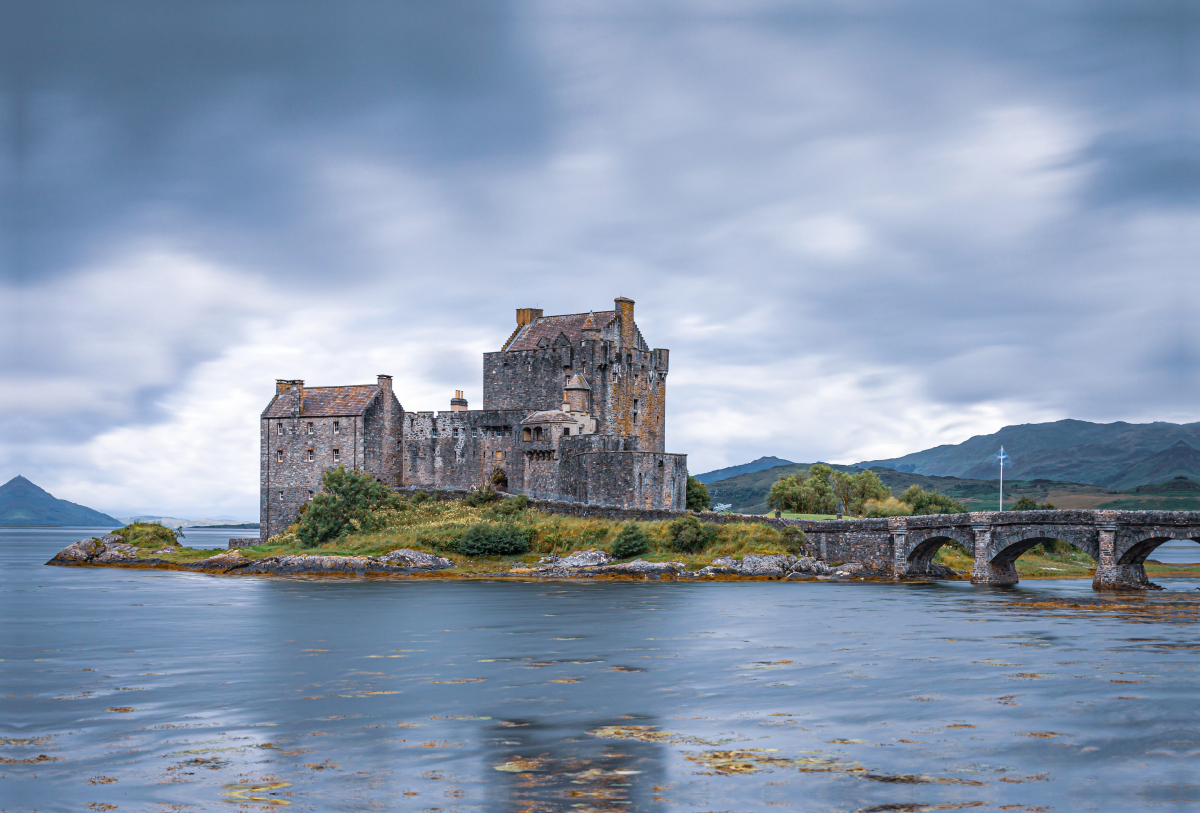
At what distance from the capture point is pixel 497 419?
75625 mm

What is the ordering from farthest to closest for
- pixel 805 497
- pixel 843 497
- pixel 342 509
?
pixel 843 497 < pixel 805 497 < pixel 342 509

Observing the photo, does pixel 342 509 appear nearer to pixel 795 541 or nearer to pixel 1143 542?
pixel 795 541

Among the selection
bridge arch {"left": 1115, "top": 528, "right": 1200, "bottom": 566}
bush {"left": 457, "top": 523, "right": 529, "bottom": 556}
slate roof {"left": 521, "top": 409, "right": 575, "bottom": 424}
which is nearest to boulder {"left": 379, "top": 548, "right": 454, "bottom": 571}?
bush {"left": 457, "top": 523, "right": 529, "bottom": 556}

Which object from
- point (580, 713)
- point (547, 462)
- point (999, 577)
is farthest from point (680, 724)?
point (547, 462)

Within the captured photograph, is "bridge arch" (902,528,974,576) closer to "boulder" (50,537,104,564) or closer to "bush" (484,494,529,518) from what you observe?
"bush" (484,494,529,518)

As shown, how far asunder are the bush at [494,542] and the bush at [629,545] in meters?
6.50

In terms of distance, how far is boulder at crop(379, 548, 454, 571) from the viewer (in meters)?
62.7

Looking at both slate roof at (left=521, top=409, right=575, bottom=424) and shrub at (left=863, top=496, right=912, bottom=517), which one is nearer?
slate roof at (left=521, top=409, right=575, bottom=424)

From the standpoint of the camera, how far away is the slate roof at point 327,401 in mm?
77250

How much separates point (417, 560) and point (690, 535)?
16032mm

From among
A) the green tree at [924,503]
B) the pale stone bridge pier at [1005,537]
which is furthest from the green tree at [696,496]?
the green tree at [924,503]

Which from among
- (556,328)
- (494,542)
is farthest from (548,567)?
(556,328)

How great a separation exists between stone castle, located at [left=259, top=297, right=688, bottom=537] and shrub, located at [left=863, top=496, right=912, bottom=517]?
1944 cm

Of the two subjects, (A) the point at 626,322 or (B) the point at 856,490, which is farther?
(B) the point at 856,490
